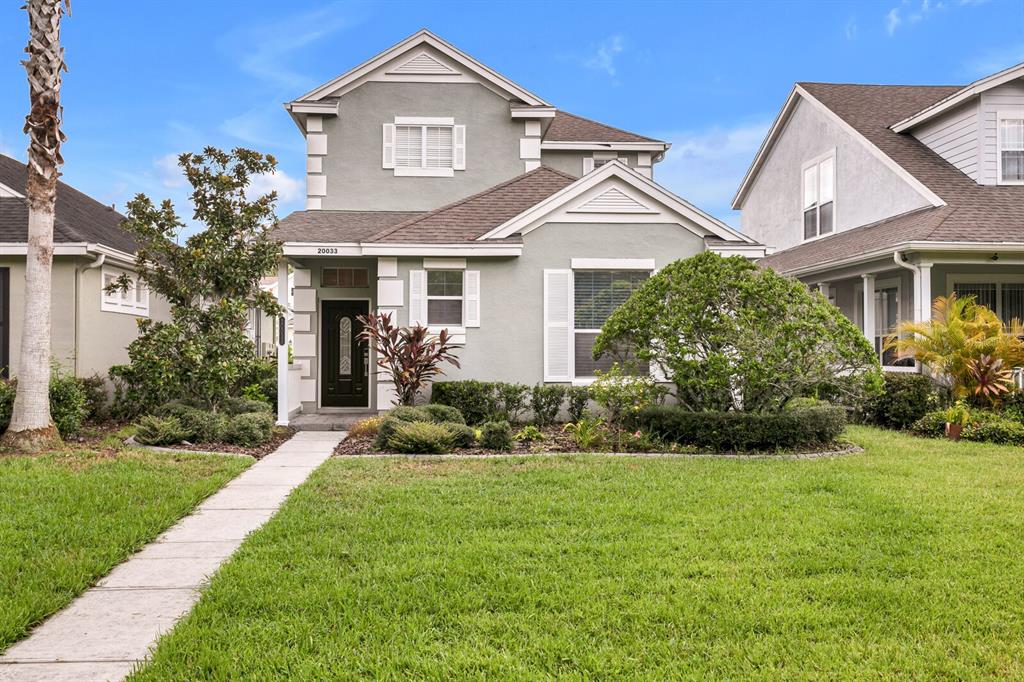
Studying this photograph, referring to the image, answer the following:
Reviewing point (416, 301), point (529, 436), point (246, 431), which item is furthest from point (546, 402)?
point (246, 431)

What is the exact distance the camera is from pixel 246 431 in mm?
10609

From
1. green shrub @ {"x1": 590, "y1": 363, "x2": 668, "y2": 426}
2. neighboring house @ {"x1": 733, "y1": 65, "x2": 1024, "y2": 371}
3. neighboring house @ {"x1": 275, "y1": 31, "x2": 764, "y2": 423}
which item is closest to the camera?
green shrub @ {"x1": 590, "y1": 363, "x2": 668, "y2": 426}

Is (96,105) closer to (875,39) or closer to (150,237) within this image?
(150,237)

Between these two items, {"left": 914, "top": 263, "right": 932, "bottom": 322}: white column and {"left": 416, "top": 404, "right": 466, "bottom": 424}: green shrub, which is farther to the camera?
{"left": 914, "top": 263, "right": 932, "bottom": 322}: white column

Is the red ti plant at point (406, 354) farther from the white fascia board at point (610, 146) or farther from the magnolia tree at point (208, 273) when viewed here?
the white fascia board at point (610, 146)

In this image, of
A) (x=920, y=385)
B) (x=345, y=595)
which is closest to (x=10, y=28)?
(x=345, y=595)

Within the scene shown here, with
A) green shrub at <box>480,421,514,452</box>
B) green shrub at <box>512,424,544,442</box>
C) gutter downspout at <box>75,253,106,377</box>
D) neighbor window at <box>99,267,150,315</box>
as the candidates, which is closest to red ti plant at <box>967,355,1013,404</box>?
green shrub at <box>512,424,544,442</box>

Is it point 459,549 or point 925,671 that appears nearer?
point 925,671

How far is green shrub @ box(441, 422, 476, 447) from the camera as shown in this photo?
33.2ft

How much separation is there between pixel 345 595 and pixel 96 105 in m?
13.0

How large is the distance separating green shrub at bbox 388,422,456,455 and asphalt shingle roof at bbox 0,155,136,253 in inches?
252

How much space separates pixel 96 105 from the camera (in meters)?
13.6

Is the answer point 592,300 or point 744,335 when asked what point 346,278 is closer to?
point 592,300

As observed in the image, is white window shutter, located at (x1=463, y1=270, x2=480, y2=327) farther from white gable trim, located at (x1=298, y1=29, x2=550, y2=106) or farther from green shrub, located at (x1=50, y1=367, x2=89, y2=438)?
green shrub, located at (x1=50, y1=367, x2=89, y2=438)
